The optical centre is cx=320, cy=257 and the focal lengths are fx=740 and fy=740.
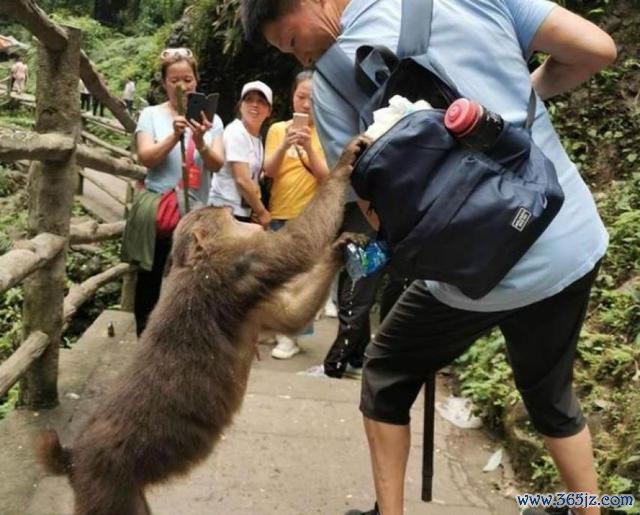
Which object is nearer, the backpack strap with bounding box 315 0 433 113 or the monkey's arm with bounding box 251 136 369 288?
the backpack strap with bounding box 315 0 433 113

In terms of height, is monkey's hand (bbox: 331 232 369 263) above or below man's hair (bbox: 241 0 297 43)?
below

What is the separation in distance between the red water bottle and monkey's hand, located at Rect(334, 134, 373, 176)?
0.24m

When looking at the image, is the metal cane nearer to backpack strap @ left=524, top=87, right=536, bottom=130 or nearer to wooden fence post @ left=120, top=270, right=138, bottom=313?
backpack strap @ left=524, top=87, right=536, bottom=130

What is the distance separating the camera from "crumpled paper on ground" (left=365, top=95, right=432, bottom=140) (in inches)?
79.5

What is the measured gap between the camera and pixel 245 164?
4863 millimetres

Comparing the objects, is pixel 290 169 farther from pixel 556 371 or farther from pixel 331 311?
pixel 556 371

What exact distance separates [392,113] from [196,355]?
1.20 m

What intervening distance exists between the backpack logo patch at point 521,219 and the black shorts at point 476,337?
0.46 m

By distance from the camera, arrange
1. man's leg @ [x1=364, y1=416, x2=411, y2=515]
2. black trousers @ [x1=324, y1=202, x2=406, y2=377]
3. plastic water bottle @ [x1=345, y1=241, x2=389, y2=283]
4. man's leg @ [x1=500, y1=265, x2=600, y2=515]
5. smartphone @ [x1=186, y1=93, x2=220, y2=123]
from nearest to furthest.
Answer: plastic water bottle @ [x1=345, y1=241, x2=389, y2=283], man's leg @ [x1=500, y1=265, x2=600, y2=515], man's leg @ [x1=364, y1=416, x2=411, y2=515], smartphone @ [x1=186, y1=93, x2=220, y2=123], black trousers @ [x1=324, y1=202, x2=406, y2=377]

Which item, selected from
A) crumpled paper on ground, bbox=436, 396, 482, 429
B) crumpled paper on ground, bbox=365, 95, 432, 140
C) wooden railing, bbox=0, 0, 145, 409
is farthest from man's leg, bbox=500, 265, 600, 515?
wooden railing, bbox=0, 0, 145, 409

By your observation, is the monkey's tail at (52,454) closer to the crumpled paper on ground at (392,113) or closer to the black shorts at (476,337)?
the black shorts at (476,337)

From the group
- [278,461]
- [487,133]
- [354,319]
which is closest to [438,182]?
[487,133]

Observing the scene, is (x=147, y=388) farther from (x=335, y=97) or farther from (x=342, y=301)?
(x=342, y=301)

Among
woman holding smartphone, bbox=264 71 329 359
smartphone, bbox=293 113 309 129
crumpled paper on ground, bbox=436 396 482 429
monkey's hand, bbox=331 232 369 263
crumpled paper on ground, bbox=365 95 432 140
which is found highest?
crumpled paper on ground, bbox=365 95 432 140
